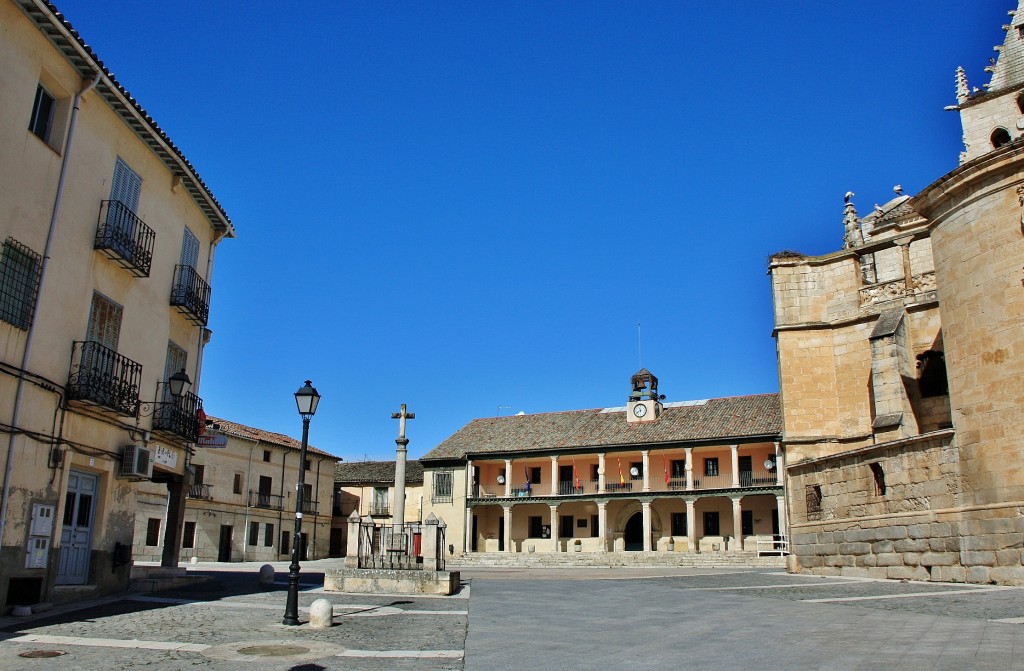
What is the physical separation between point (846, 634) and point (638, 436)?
36747 millimetres

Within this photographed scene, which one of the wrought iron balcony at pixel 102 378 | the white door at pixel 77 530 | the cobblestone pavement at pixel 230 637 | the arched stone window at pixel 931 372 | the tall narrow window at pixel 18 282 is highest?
the arched stone window at pixel 931 372

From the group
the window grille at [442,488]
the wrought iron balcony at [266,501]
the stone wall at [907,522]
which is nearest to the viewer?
the stone wall at [907,522]

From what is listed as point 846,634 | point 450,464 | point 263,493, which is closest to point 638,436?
point 450,464

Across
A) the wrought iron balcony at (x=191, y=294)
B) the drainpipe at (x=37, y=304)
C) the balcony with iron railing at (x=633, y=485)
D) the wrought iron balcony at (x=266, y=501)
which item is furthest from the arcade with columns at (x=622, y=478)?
the drainpipe at (x=37, y=304)

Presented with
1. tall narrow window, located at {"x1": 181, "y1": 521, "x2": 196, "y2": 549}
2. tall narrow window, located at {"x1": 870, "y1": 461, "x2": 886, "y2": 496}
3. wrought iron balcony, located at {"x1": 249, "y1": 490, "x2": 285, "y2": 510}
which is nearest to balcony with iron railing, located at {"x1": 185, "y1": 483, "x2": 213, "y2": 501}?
tall narrow window, located at {"x1": 181, "y1": 521, "x2": 196, "y2": 549}

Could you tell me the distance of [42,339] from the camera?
39.2 feet

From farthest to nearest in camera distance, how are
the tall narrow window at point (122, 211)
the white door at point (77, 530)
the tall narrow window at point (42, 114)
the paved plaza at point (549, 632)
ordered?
the tall narrow window at point (122, 211), the white door at point (77, 530), the tall narrow window at point (42, 114), the paved plaza at point (549, 632)

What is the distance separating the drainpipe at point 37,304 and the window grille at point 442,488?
37980mm

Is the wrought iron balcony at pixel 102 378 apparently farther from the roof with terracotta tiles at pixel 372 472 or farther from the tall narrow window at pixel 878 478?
the roof with terracotta tiles at pixel 372 472

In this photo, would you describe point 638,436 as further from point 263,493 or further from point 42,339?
point 42,339

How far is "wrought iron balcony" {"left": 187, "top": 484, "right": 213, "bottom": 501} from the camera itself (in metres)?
38.6

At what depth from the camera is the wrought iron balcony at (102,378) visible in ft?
41.5

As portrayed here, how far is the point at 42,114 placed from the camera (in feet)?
40.4

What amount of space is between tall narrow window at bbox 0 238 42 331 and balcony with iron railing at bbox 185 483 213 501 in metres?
29.1
